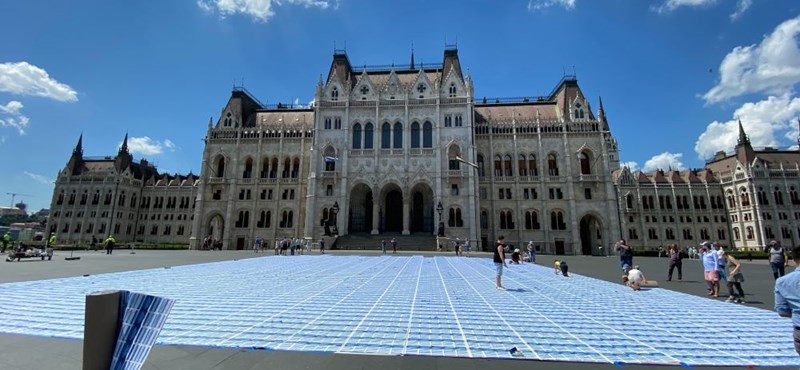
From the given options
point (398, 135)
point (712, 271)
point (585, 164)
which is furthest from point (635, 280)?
point (585, 164)

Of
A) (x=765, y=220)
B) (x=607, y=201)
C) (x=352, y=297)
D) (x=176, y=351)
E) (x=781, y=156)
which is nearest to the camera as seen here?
(x=176, y=351)

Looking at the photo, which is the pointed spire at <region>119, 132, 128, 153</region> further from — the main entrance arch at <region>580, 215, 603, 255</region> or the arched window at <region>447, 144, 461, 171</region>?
the main entrance arch at <region>580, 215, 603, 255</region>

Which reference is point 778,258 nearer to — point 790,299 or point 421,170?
point 790,299

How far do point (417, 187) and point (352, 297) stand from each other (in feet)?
110

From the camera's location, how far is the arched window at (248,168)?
153 feet

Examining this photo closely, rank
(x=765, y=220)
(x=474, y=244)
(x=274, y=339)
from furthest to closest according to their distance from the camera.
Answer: (x=765, y=220)
(x=474, y=244)
(x=274, y=339)

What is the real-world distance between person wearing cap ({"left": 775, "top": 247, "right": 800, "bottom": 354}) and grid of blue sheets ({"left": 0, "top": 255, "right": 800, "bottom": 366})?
1.23 m

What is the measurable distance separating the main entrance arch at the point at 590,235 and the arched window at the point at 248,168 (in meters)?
44.1

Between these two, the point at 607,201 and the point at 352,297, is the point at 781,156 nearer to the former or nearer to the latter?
the point at 607,201

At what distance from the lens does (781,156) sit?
5450 centimetres

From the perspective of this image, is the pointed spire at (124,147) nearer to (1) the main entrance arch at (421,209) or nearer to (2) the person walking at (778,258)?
(1) the main entrance arch at (421,209)

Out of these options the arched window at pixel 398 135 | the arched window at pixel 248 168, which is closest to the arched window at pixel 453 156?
the arched window at pixel 398 135

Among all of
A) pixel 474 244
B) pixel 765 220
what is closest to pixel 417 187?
pixel 474 244

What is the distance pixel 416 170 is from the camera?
4103 cm
